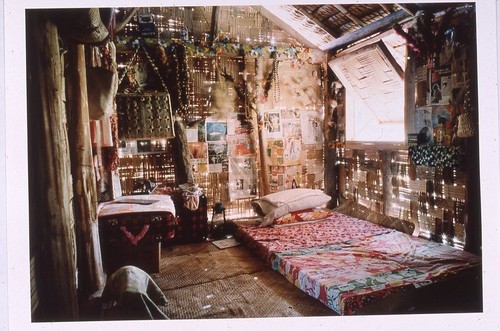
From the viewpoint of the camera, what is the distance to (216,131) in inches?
199

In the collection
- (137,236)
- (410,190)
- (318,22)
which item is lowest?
(137,236)

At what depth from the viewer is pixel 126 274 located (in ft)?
8.41

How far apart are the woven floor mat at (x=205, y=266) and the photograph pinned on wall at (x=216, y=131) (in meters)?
1.61

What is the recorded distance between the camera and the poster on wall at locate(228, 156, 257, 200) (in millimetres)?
5188

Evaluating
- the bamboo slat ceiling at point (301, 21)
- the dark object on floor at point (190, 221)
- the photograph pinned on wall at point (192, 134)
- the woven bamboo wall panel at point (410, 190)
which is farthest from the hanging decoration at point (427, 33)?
the dark object on floor at point (190, 221)

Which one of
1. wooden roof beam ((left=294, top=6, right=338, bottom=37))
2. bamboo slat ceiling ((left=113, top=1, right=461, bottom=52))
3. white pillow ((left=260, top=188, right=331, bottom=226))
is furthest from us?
wooden roof beam ((left=294, top=6, right=338, bottom=37))

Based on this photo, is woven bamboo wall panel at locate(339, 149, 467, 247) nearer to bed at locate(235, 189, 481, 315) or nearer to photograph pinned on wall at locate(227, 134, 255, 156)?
bed at locate(235, 189, 481, 315)

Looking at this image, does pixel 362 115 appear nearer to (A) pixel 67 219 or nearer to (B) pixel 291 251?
(B) pixel 291 251

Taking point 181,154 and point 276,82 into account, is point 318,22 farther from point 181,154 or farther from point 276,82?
point 181,154

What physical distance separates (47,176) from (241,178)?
3225 mm

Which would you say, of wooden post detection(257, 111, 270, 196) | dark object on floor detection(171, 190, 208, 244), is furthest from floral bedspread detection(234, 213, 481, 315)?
wooden post detection(257, 111, 270, 196)

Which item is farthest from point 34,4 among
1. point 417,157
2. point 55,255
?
point 417,157

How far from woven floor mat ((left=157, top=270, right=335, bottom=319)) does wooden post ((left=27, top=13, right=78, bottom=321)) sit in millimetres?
851

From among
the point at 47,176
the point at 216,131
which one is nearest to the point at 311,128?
the point at 216,131
